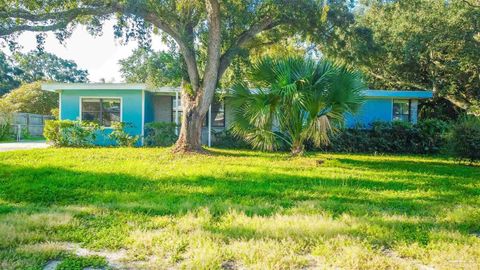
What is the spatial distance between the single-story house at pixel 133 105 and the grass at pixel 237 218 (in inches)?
327

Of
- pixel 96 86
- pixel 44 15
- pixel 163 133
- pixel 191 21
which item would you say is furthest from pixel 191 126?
pixel 96 86

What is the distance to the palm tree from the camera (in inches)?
392

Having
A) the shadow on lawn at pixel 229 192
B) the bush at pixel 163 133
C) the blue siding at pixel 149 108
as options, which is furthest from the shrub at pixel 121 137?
the shadow on lawn at pixel 229 192

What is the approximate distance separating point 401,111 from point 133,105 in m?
12.7

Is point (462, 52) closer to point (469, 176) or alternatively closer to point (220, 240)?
point (469, 176)

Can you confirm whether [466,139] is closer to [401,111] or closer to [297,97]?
[297,97]

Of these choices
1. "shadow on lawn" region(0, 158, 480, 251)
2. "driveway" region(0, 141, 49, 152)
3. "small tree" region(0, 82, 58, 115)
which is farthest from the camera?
"small tree" region(0, 82, 58, 115)

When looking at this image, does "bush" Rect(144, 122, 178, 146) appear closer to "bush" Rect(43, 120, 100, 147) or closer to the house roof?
the house roof

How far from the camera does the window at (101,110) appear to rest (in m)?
17.4

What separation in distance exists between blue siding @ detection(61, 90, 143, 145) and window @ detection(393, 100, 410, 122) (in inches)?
477

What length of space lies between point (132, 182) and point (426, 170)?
726 centimetres

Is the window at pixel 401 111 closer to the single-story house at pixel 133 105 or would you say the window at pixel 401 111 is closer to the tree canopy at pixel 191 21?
the single-story house at pixel 133 105

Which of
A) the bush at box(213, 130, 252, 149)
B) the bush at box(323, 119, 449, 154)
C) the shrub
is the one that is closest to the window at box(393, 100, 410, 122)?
the bush at box(323, 119, 449, 154)

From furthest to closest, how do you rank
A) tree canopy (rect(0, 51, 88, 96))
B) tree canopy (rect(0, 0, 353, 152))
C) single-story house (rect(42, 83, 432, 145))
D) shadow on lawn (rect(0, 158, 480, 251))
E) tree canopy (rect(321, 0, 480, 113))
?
tree canopy (rect(0, 51, 88, 96))
tree canopy (rect(321, 0, 480, 113))
single-story house (rect(42, 83, 432, 145))
tree canopy (rect(0, 0, 353, 152))
shadow on lawn (rect(0, 158, 480, 251))
